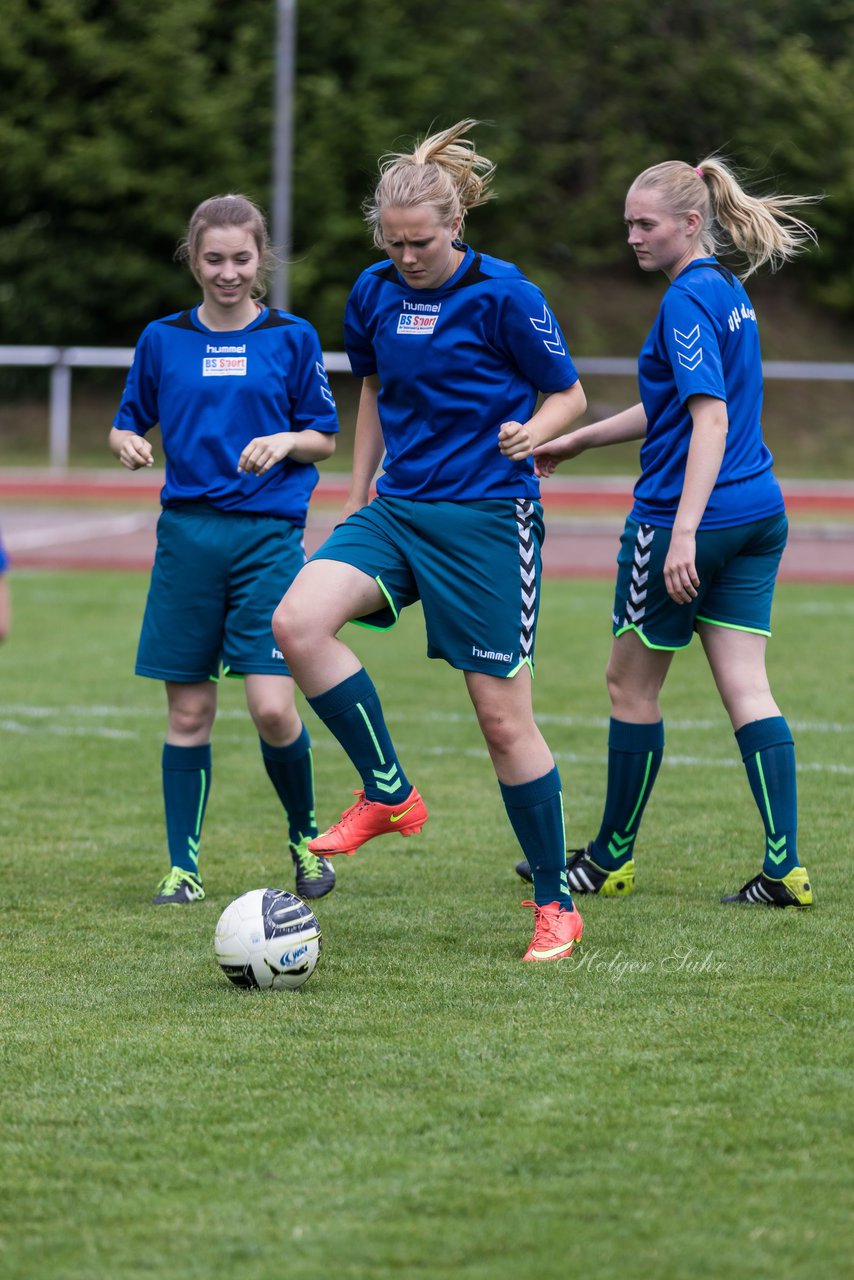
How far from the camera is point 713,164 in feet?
16.4

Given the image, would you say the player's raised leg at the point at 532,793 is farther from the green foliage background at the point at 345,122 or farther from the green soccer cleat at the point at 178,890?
the green foliage background at the point at 345,122

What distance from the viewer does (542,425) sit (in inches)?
176

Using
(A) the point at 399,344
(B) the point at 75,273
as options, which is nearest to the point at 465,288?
(A) the point at 399,344

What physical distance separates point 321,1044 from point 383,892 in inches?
61.4

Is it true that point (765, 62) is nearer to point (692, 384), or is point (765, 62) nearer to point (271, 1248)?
point (692, 384)

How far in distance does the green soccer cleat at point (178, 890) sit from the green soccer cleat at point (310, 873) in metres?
0.31

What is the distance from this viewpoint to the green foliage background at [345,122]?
2858 centimetres

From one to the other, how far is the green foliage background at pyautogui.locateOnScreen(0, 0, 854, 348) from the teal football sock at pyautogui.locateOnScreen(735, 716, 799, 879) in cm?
2395

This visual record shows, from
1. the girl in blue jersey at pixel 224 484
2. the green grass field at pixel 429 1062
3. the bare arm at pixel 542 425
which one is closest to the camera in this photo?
the green grass field at pixel 429 1062

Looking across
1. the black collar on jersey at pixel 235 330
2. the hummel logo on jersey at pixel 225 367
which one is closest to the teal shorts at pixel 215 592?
the hummel logo on jersey at pixel 225 367

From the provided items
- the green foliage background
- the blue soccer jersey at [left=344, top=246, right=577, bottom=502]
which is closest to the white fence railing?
the green foliage background

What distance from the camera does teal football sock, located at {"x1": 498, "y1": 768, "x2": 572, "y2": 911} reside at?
464 centimetres

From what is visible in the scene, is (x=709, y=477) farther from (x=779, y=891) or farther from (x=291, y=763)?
(x=291, y=763)

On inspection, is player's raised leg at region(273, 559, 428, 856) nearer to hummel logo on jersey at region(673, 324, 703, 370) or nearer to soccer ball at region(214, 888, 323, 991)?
soccer ball at region(214, 888, 323, 991)
